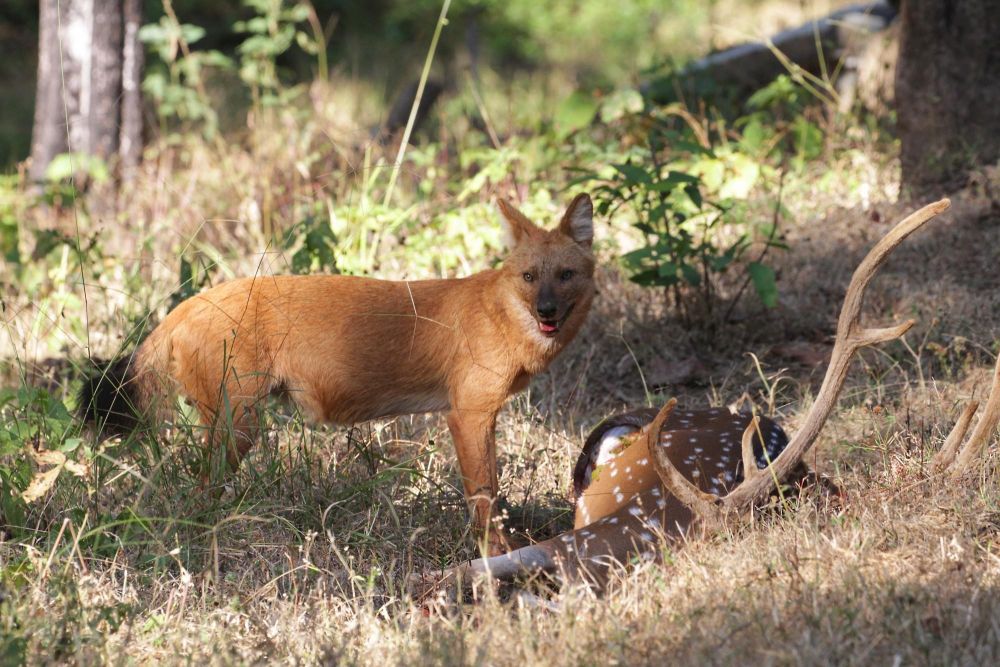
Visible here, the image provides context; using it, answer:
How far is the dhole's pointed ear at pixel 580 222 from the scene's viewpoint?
530 centimetres

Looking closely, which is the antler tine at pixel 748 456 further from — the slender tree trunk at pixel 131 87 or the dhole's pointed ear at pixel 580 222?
the slender tree trunk at pixel 131 87

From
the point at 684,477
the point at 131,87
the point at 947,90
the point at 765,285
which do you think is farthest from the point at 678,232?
the point at 131,87

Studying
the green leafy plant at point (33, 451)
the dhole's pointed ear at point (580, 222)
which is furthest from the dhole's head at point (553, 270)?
the green leafy plant at point (33, 451)

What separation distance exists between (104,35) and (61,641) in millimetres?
6441

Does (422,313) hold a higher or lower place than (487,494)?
higher

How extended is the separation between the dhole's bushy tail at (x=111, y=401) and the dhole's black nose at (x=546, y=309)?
5.57ft

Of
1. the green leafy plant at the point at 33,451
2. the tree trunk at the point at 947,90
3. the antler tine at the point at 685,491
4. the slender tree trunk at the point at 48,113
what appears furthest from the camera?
the slender tree trunk at the point at 48,113

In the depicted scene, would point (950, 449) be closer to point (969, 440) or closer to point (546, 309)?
point (969, 440)

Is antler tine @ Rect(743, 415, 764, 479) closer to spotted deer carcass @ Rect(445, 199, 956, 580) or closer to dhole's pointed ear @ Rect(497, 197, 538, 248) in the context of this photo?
spotted deer carcass @ Rect(445, 199, 956, 580)

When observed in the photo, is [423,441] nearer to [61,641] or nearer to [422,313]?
[422,313]

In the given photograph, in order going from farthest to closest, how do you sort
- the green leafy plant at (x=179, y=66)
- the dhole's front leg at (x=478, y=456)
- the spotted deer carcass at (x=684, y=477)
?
the green leafy plant at (x=179, y=66) < the dhole's front leg at (x=478, y=456) < the spotted deer carcass at (x=684, y=477)

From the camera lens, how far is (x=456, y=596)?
4.13 m

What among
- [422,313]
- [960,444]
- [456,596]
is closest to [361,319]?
[422,313]

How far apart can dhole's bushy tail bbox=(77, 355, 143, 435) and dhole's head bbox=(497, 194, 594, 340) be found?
1.67m
